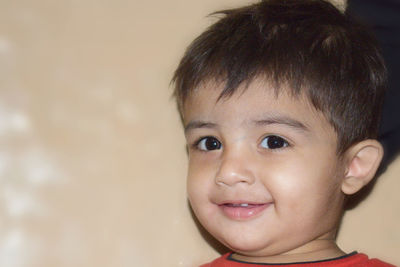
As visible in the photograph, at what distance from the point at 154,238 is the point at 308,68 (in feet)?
1.36

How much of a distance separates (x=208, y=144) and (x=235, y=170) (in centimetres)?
12

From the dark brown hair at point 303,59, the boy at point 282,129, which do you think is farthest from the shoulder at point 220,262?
the dark brown hair at point 303,59

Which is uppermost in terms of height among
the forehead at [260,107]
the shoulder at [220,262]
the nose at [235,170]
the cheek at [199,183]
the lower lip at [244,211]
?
the forehead at [260,107]

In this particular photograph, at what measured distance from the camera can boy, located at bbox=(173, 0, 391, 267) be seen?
1062 mm

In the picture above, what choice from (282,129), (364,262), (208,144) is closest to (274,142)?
(282,129)

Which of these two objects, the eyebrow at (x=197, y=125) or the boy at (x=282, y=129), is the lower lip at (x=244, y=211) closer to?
the boy at (x=282, y=129)

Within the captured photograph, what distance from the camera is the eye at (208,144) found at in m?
1.16

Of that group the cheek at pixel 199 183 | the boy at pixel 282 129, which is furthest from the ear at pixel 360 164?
the cheek at pixel 199 183

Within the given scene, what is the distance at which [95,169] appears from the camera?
1.26m

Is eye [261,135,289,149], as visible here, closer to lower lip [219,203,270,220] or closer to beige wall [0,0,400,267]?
lower lip [219,203,270,220]

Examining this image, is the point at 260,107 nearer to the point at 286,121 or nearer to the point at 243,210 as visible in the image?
the point at 286,121

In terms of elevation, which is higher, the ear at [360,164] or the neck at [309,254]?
the ear at [360,164]

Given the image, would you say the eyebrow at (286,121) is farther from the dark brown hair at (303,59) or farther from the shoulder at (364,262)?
the shoulder at (364,262)

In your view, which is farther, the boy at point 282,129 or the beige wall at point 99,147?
the beige wall at point 99,147
